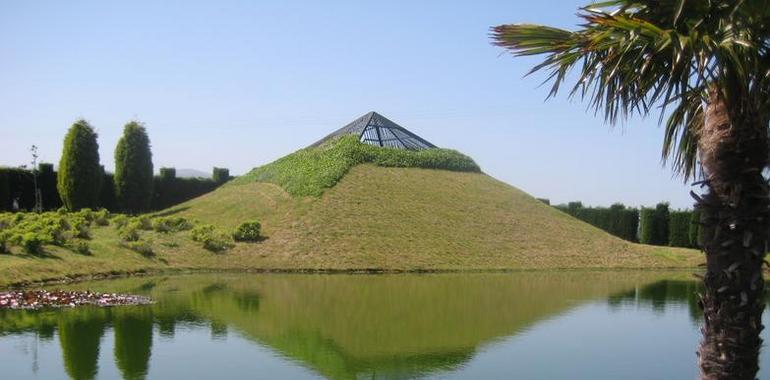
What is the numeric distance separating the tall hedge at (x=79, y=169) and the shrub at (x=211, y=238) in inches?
299

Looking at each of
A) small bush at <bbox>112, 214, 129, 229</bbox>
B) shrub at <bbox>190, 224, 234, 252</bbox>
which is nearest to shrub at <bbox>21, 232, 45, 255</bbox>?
shrub at <bbox>190, 224, 234, 252</bbox>

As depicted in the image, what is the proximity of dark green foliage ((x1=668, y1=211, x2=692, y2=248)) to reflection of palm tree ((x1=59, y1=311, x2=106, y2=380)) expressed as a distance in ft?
89.8

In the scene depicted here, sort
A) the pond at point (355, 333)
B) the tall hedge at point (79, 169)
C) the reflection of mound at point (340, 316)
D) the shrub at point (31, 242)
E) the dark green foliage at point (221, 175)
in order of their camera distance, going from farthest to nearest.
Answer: the dark green foliage at point (221, 175) < the tall hedge at point (79, 169) < the shrub at point (31, 242) < the reflection of mound at point (340, 316) < the pond at point (355, 333)

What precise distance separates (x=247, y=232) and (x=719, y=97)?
70.3 feet

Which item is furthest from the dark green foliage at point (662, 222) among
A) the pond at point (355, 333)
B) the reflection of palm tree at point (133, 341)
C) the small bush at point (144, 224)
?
the reflection of palm tree at point (133, 341)

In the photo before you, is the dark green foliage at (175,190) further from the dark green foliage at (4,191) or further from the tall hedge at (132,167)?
the dark green foliage at (4,191)

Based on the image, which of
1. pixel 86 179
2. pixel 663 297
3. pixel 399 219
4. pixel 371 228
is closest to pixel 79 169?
pixel 86 179

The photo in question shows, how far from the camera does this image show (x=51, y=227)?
19891 millimetres

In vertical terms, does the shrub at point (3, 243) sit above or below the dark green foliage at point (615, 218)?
below

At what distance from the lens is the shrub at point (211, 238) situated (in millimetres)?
23281

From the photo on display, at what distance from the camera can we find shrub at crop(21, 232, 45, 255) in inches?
707

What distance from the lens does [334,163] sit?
1293 inches

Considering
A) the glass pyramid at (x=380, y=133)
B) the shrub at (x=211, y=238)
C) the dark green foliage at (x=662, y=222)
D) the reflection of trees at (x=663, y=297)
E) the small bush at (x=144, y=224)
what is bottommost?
the reflection of trees at (x=663, y=297)

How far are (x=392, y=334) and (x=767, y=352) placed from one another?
6.00m
